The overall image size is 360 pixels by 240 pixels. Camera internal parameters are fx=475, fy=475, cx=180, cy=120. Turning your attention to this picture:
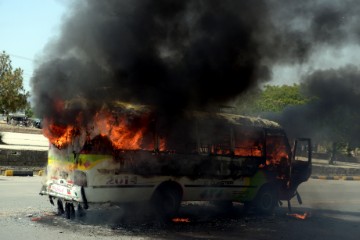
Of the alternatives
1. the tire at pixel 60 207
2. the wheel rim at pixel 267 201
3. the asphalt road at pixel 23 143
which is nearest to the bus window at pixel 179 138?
the tire at pixel 60 207

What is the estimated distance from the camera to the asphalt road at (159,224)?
7.40m

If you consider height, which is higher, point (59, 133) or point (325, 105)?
point (325, 105)

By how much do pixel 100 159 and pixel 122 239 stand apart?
1473 mm

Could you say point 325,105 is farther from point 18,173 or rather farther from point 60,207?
point 18,173

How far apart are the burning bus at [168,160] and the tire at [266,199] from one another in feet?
0.07

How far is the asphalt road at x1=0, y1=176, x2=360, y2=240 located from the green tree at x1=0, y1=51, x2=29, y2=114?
20.5m

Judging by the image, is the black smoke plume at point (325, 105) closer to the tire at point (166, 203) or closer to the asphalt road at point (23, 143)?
the tire at point (166, 203)

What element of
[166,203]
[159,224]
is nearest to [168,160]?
[166,203]

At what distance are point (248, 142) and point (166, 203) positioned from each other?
2470 millimetres

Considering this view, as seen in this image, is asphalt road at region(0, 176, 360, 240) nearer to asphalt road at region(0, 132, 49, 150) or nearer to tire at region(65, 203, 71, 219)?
tire at region(65, 203, 71, 219)

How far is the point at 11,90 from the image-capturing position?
30.8 m

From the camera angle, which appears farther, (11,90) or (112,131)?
(11,90)

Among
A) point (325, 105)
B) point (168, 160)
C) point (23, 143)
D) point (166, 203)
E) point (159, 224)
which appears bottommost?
point (159, 224)

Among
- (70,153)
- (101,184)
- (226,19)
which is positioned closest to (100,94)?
(70,153)
